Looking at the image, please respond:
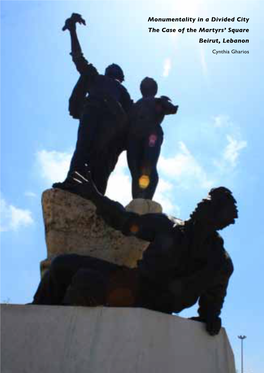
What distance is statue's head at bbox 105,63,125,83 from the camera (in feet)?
16.3

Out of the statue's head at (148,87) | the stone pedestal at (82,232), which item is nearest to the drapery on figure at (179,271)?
the stone pedestal at (82,232)

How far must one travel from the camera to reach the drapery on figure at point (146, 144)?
446 centimetres

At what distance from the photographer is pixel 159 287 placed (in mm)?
2664

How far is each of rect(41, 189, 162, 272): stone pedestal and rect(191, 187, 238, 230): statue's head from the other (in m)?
0.84

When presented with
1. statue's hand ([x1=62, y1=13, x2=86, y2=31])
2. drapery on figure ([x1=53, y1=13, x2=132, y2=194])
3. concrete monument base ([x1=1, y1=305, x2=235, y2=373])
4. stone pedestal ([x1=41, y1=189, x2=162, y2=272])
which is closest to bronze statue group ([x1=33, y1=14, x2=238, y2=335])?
concrete monument base ([x1=1, y1=305, x2=235, y2=373])

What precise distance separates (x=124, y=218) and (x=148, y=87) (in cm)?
247

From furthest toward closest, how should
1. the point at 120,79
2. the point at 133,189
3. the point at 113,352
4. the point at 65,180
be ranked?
1. the point at 120,79
2. the point at 133,189
3. the point at 65,180
4. the point at 113,352

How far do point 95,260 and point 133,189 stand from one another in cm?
170

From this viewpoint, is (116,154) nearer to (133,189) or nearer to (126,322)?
(133,189)

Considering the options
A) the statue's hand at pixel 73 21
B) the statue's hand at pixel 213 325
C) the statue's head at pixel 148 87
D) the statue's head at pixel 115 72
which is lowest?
the statue's hand at pixel 213 325

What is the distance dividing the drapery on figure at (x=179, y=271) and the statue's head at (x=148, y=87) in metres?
2.44

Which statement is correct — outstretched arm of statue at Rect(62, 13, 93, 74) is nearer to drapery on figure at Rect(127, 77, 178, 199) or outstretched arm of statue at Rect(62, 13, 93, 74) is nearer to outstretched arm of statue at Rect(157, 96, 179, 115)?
drapery on figure at Rect(127, 77, 178, 199)

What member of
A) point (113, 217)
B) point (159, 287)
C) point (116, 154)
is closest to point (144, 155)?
point (116, 154)

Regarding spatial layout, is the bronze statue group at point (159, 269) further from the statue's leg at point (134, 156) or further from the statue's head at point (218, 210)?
the statue's leg at point (134, 156)
